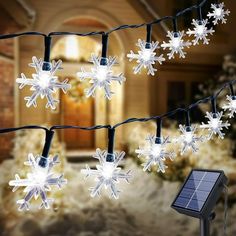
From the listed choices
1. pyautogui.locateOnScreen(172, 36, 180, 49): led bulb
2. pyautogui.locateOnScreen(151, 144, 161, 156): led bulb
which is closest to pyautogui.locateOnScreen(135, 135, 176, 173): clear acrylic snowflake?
pyautogui.locateOnScreen(151, 144, 161, 156): led bulb

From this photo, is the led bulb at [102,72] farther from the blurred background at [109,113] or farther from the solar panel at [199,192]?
the blurred background at [109,113]

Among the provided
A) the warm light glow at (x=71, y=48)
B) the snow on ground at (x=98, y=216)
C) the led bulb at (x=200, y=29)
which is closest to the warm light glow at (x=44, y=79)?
the led bulb at (x=200, y=29)

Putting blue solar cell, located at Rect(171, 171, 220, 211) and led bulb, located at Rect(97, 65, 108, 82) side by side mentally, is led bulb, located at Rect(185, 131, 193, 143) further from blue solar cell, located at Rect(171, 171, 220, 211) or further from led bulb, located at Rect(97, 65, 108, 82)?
led bulb, located at Rect(97, 65, 108, 82)

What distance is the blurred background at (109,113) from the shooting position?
20.3 feet

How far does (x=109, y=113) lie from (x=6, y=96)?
297 cm

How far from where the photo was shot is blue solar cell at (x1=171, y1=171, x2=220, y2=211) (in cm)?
317

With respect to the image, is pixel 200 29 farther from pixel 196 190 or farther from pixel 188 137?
pixel 196 190

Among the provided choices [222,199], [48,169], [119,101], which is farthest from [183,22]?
[48,169]

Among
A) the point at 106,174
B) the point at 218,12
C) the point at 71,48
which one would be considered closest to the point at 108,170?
the point at 106,174

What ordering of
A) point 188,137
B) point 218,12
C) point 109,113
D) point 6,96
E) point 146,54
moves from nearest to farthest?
point 146,54, point 188,137, point 218,12, point 6,96, point 109,113

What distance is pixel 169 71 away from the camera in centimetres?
944

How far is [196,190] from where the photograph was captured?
3.34 m

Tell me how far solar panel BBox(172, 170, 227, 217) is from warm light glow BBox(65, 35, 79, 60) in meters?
6.79

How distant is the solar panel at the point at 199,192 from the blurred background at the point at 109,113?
8.84 feet
